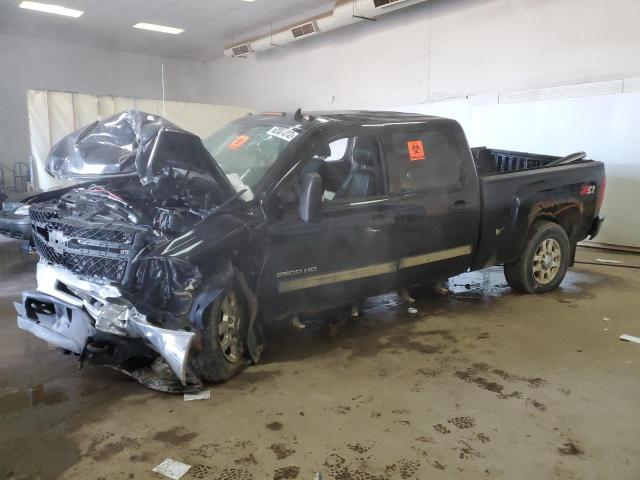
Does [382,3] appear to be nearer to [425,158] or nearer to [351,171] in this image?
[425,158]

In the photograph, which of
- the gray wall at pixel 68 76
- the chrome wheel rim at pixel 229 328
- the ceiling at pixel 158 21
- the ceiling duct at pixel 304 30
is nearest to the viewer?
the chrome wheel rim at pixel 229 328

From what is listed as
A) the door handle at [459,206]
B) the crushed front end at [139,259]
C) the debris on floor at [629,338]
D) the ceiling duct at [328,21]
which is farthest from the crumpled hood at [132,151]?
the ceiling duct at [328,21]

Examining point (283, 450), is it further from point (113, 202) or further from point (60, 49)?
point (60, 49)

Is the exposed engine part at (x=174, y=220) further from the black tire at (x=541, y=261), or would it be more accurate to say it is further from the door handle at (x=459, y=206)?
the black tire at (x=541, y=261)

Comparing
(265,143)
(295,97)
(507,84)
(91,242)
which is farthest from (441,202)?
(295,97)

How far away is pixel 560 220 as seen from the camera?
5004 mm

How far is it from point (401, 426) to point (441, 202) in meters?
1.92

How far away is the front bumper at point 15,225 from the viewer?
11.7ft

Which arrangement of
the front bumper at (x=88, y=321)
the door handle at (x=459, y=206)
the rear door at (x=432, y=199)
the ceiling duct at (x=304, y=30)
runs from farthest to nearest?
1. the ceiling duct at (x=304, y=30)
2. the door handle at (x=459, y=206)
3. the rear door at (x=432, y=199)
4. the front bumper at (x=88, y=321)

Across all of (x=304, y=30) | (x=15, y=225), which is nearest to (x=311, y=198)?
(x=15, y=225)

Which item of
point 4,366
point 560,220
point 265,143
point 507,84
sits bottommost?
point 4,366

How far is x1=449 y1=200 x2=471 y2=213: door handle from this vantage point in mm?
4012

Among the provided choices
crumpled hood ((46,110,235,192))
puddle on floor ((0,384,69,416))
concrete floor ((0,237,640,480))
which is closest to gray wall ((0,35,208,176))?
concrete floor ((0,237,640,480))

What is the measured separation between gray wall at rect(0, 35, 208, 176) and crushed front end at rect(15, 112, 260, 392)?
40.2ft
